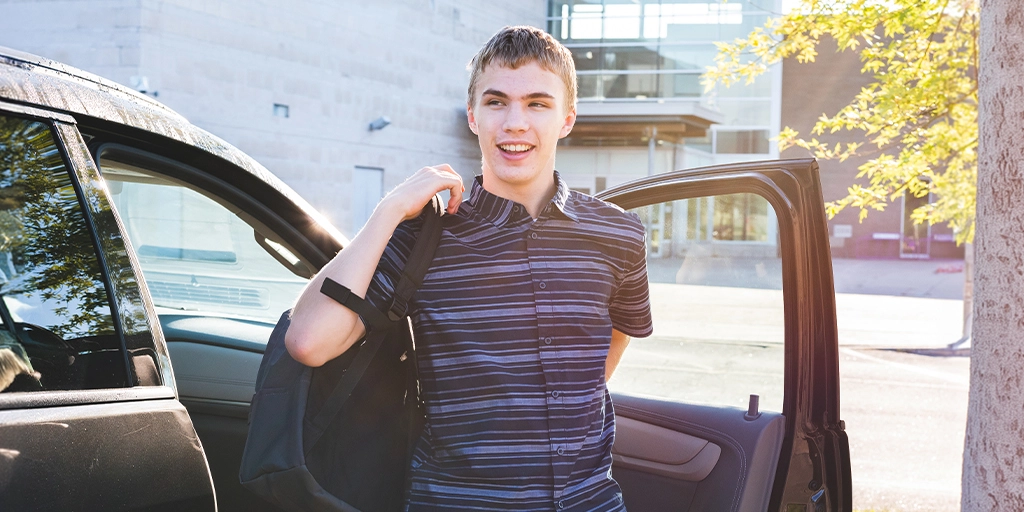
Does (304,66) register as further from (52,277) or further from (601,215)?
(52,277)

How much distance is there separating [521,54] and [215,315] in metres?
1.64

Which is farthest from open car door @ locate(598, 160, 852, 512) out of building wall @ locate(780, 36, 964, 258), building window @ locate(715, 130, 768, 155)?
building wall @ locate(780, 36, 964, 258)

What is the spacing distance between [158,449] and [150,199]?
4.47 ft

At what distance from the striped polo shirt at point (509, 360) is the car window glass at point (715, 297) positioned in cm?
53

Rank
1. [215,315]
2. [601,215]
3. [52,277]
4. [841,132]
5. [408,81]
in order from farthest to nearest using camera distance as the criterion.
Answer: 1. [841,132]
2. [408,81]
3. [215,315]
4. [601,215]
5. [52,277]

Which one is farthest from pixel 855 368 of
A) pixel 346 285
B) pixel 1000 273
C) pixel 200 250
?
pixel 346 285

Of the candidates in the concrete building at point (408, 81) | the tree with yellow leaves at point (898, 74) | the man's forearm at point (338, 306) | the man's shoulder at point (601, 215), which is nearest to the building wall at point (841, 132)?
the concrete building at point (408, 81)

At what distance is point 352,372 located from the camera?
187 cm

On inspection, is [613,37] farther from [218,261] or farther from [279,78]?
[218,261]

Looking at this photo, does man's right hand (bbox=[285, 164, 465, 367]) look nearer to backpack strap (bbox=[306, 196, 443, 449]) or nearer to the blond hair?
backpack strap (bbox=[306, 196, 443, 449])

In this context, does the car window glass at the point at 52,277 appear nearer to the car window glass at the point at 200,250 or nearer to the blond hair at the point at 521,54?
the car window glass at the point at 200,250

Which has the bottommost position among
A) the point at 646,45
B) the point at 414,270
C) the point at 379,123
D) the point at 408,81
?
the point at 414,270

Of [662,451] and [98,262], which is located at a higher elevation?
[98,262]

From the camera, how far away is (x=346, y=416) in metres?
1.89
